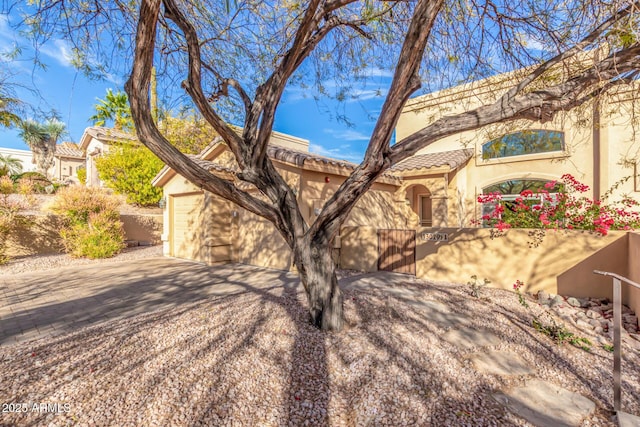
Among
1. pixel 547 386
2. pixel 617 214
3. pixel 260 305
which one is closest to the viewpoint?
pixel 547 386

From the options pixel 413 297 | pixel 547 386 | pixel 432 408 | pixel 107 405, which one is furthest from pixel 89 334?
pixel 547 386

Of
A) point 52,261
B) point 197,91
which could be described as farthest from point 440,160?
point 52,261

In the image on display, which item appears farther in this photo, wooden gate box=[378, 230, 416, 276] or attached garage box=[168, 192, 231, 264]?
attached garage box=[168, 192, 231, 264]

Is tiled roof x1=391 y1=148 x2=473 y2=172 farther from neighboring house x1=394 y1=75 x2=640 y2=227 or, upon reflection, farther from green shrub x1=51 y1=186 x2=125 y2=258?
green shrub x1=51 y1=186 x2=125 y2=258

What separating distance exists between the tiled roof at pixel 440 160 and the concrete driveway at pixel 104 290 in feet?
22.5

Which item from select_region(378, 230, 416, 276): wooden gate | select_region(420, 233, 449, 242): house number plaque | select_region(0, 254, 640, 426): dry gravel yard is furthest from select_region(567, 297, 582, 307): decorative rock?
select_region(378, 230, 416, 276): wooden gate

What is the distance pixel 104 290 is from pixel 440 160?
11.7 m

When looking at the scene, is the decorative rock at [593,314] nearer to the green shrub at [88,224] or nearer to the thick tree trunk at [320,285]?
the thick tree trunk at [320,285]

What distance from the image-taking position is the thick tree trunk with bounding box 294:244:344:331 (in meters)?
4.07

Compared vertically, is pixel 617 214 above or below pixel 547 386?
above

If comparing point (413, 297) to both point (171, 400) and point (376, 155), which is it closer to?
point (376, 155)

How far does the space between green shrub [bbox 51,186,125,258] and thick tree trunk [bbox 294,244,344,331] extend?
10803 millimetres

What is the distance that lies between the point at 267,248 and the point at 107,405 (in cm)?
687

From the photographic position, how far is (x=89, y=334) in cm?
415
